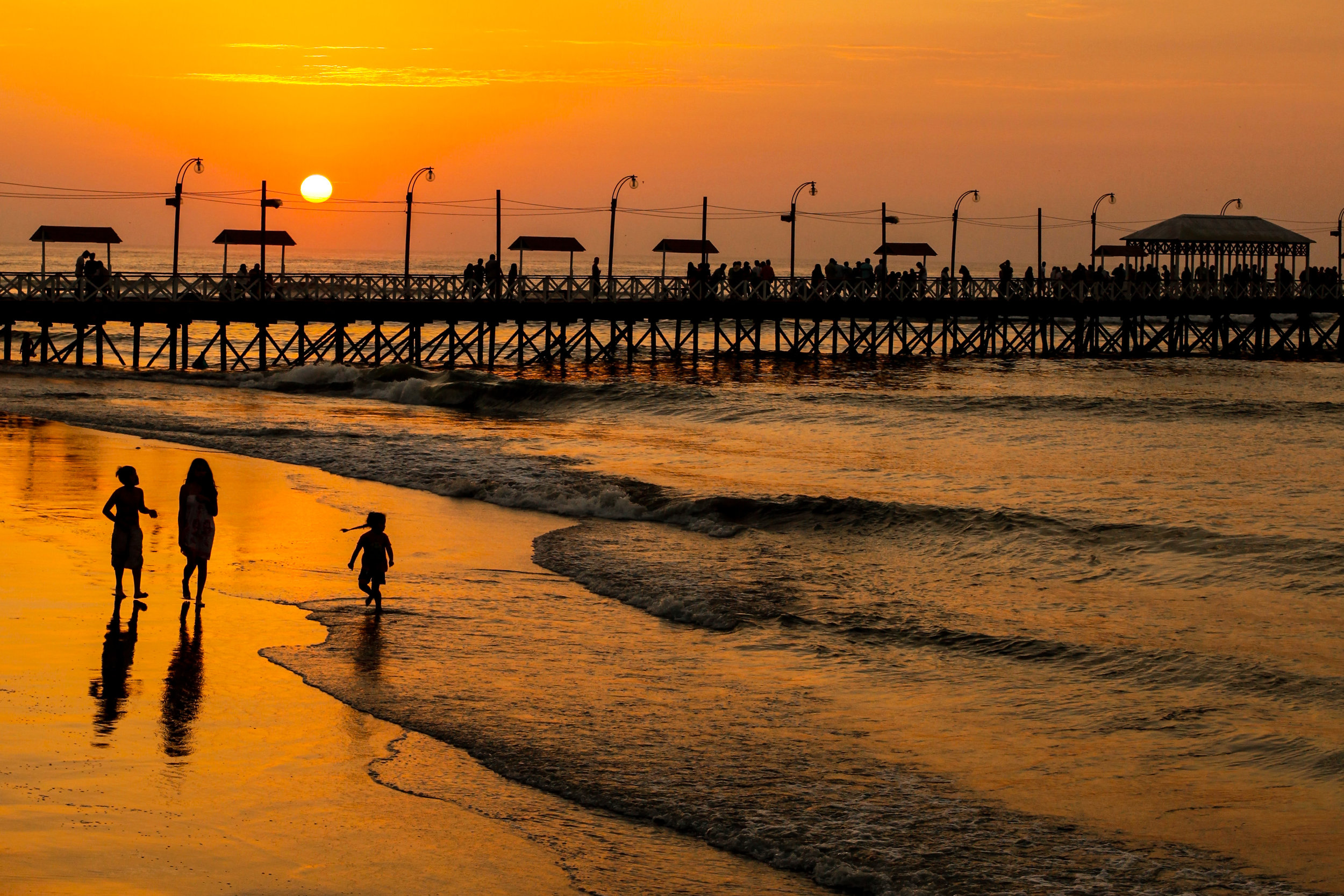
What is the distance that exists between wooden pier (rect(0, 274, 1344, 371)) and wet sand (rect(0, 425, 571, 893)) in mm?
27766

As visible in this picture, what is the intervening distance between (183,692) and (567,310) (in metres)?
36.1

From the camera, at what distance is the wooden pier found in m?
39.3

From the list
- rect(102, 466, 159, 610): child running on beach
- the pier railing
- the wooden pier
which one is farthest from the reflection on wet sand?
the wooden pier

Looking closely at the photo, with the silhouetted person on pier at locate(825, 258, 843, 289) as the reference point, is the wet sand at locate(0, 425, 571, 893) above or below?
below

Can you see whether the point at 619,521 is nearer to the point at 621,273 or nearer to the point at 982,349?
the point at 982,349

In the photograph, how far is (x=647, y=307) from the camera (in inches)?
1832

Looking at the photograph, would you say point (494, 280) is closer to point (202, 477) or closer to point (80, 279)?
point (80, 279)

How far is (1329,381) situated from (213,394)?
3655 centimetres

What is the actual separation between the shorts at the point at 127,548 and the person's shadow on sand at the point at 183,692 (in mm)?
808

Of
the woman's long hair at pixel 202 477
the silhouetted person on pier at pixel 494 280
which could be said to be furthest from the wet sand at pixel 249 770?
the silhouetted person on pier at pixel 494 280

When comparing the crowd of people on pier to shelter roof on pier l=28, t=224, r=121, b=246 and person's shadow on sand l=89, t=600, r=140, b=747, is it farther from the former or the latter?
person's shadow on sand l=89, t=600, r=140, b=747

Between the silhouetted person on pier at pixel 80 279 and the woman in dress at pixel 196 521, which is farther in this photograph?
the silhouetted person on pier at pixel 80 279

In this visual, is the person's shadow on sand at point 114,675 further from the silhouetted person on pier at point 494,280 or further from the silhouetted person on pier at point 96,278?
the silhouetted person on pier at point 494,280

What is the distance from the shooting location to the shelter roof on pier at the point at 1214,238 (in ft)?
184
